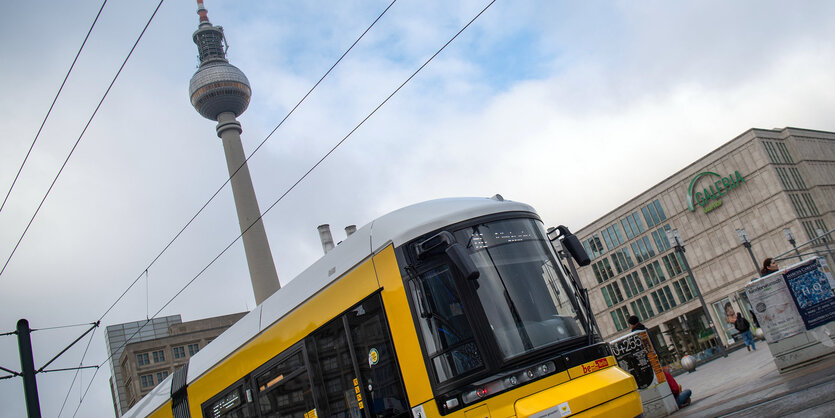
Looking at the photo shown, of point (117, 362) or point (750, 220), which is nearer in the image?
point (750, 220)

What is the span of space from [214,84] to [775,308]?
68.2 meters

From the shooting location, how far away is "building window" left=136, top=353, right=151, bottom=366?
85.9m

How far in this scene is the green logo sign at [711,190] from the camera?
56.5 meters

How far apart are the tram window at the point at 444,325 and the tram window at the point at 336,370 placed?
46.8 inches

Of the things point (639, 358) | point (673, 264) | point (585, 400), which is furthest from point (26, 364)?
point (673, 264)

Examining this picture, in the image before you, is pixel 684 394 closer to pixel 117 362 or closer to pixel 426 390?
pixel 426 390

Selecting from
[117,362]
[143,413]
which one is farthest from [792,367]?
[117,362]

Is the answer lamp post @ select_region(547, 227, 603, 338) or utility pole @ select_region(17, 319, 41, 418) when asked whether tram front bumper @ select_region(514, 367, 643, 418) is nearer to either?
lamp post @ select_region(547, 227, 603, 338)

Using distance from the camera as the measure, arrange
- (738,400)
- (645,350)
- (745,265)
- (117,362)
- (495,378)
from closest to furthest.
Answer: (495,378)
(738,400)
(645,350)
(745,265)
(117,362)

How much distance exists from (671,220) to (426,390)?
59.3 m

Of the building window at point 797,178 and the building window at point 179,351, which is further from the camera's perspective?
the building window at point 179,351

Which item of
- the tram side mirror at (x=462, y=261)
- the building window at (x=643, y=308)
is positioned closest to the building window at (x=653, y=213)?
the building window at (x=643, y=308)

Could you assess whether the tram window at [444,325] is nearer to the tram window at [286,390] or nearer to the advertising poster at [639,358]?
the tram window at [286,390]

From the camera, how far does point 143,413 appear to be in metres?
13.1
